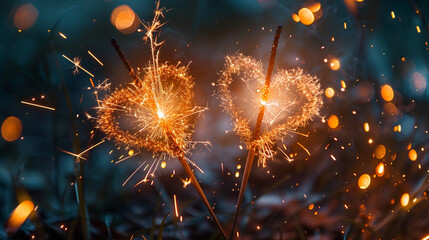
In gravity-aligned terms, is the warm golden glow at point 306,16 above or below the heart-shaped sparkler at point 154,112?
above

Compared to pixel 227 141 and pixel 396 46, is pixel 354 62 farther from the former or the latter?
pixel 227 141

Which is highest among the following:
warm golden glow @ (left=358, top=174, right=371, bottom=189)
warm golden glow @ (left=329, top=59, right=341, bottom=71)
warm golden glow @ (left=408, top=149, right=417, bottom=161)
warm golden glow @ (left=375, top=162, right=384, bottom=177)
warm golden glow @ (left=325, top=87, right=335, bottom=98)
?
warm golden glow @ (left=329, top=59, right=341, bottom=71)

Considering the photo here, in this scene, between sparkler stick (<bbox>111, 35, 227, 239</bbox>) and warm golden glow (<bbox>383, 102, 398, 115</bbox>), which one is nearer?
sparkler stick (<bbox>111, 35, 227, 239</bbox>)

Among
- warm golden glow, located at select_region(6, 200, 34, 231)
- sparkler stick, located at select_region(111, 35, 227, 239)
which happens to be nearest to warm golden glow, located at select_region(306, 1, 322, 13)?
sparkler stick, located at select_region(111, 35, 227, 239)

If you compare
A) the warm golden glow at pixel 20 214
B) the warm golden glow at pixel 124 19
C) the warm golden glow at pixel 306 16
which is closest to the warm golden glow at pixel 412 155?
the warm golden glow at pixel 306 16

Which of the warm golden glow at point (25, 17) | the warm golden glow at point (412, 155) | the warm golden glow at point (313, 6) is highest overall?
the warm golden glow at point (313, 6)

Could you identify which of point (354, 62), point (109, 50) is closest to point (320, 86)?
point (354, 62)

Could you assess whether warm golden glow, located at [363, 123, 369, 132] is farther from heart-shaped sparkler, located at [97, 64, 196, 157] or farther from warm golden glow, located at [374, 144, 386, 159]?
heart-shaped sparkler, located at [97, 64, 196, 157]

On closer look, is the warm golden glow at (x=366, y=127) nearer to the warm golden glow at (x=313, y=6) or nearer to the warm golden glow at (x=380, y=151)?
the warm golden glow at (x=380, y=151)
